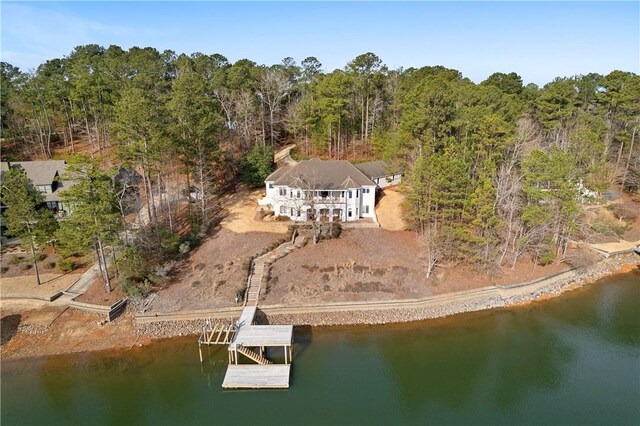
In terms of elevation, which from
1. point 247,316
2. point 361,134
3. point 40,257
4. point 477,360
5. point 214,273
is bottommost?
point 477,360

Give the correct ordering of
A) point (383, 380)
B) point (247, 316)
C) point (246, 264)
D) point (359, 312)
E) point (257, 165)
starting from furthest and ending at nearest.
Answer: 1. point (257, 165)
2. point (246, 264)
3. point (359, 312)
4. point (247, 316)
5. point (383, 380)

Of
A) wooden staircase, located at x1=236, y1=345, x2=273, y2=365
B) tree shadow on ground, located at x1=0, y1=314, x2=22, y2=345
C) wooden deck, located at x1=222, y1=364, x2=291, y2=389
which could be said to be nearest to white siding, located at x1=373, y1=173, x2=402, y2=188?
wooden staircase, located at x1=236, y1=345, x2=273, y2=365

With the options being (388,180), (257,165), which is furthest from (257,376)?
(388,180)

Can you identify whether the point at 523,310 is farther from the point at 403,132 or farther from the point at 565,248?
the point at 403,132

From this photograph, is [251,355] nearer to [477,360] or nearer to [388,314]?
[388,314]

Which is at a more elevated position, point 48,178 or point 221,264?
point 48,178

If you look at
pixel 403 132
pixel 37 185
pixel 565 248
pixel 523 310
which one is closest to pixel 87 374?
pixel 37 185

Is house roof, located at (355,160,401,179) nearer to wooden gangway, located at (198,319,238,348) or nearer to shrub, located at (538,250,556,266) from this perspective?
shrub, located at (538,250,556,266)

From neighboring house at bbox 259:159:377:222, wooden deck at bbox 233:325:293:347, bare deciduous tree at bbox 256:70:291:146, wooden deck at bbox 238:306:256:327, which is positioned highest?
bare deciduous tree at bbox 256:70:291:146
